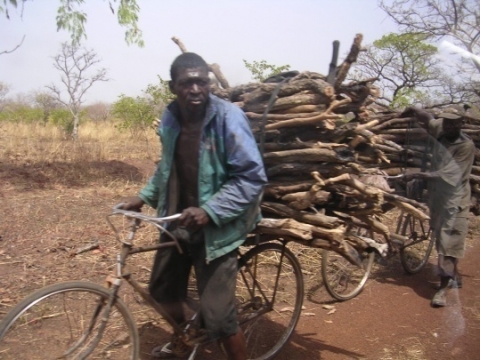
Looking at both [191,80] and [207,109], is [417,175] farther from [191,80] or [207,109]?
[191,80]

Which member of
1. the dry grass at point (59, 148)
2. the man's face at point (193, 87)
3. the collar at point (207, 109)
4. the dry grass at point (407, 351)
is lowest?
the dry grass at point (407, 351)

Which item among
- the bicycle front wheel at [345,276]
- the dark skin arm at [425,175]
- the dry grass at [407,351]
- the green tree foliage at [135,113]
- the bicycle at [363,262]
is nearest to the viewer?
the dry grass at [407,351]

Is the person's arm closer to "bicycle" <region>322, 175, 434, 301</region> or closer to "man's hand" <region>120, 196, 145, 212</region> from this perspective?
"man's hand" <region>120, 196, 145, 212</region>

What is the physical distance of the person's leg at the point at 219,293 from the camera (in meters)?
2.79

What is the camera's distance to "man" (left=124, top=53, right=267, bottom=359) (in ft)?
8.57

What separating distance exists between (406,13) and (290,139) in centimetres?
1061

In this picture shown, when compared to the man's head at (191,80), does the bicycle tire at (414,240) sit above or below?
below

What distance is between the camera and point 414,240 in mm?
6133

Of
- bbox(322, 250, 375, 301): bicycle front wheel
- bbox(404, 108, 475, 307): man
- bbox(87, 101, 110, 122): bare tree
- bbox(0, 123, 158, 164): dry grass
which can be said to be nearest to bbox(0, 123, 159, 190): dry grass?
bbox(0, 123, 158, 164): dry grass

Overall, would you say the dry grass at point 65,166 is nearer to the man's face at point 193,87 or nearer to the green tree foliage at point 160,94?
the green tree foliage at point 160,94

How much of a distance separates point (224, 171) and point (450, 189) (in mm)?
3521

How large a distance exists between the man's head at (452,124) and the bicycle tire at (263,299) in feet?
8.38

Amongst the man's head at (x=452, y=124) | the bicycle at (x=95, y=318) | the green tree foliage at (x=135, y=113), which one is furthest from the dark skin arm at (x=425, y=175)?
the green tree foliage at (x=135, y=113)

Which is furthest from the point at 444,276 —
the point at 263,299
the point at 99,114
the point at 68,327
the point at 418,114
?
the point at 99,114
